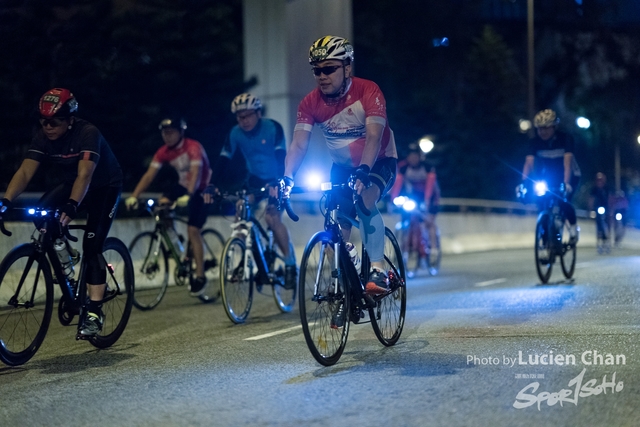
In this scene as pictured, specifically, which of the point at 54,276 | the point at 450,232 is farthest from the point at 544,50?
the point at 54,276

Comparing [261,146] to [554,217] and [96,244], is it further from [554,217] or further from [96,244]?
[554,217]

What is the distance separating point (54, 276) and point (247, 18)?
1318 centimetres

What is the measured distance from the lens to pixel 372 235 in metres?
7.68

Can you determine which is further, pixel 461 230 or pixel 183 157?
pixel 461 230

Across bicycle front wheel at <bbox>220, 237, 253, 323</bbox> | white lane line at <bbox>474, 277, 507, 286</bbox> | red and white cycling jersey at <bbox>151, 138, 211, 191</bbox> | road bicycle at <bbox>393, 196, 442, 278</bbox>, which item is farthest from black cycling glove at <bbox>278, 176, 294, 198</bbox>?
road bicycle at <bbox>393, 196, 442, 278</bbox>

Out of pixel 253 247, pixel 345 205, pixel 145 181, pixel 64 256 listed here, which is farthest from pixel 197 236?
pixel 345 205

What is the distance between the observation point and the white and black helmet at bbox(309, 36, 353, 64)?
7.58 meters

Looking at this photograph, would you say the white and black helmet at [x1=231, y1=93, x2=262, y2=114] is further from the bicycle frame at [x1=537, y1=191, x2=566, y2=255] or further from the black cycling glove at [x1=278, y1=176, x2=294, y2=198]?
the bicycle frame at [x1=537, y1=191, x2=566, y2=255]

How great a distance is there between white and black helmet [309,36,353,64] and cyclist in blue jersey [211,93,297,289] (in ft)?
10.1

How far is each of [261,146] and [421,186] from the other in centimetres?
705

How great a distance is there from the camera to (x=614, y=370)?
667cm

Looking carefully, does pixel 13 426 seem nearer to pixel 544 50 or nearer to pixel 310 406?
pixel 310 406

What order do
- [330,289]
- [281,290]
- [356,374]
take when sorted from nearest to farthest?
[356,374], [330,289], [281,290]

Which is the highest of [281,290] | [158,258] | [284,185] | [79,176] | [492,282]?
[79,176]
